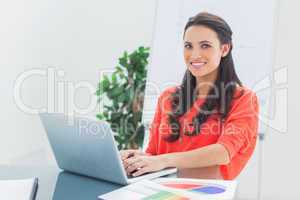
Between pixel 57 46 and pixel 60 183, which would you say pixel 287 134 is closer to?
pixel 57 46

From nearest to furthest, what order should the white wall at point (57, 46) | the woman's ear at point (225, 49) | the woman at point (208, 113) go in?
the woman at point (208, 113) → the woman's ear at point (225, 49) → the white wall at point (57, 46)

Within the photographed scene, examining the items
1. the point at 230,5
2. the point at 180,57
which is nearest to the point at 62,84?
the point at 180,57

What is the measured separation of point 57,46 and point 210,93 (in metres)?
1.49

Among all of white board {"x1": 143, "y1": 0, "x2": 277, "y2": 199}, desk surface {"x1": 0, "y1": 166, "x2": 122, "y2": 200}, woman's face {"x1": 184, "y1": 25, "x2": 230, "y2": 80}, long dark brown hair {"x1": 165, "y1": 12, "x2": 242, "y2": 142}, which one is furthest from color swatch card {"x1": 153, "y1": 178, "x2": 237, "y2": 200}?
white board {"x1": 143, "y1": 0, "x2": 277, "y2": 199}

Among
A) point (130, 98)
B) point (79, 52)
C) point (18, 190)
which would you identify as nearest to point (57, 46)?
point (79, 52)

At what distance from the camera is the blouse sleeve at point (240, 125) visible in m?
1.41

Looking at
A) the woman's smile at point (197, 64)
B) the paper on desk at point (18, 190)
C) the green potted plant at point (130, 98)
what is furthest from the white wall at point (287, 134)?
the paper on desk at point (18, 190)

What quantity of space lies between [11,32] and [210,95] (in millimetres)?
1453

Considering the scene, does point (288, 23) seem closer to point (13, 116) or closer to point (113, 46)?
point (113, 46)

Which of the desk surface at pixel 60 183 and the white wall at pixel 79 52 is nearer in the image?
the desk surface at pixel 60 183

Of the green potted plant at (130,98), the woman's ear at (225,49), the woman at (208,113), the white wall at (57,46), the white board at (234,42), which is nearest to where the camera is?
the woman at (208,113)

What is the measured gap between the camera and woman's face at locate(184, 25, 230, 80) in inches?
63.4

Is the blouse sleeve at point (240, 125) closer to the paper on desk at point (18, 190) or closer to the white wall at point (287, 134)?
the paper on desk at point (18, 190)

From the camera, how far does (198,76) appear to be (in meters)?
1.63
